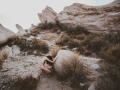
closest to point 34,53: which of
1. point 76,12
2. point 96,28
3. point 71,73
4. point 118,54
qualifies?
point 71,73

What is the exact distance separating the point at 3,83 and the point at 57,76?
1.76 meters

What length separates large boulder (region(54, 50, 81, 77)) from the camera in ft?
12.5

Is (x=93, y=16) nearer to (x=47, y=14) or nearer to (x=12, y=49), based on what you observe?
(x=12, y=49)

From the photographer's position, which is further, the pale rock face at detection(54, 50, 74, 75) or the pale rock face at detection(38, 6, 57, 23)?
the pale rock face at detection(38, 6, 57, 23)

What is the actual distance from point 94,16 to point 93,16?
12 centimetres

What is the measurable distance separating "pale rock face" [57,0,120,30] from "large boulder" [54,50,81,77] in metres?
6.97

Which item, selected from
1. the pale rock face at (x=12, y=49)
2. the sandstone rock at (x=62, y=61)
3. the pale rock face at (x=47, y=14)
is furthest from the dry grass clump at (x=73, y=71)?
the pale rock face at (x=47, y=14)

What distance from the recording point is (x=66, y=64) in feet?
12.8

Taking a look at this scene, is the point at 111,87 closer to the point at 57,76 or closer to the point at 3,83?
the point at 57,76

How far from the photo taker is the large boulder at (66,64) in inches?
150

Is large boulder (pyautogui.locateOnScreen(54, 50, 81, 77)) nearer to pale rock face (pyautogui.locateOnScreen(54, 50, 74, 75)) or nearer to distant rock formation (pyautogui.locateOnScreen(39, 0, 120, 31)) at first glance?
pale rock face (pyautogui.locateOnScreen(54, 50, 74, 75))

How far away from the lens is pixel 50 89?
11.6ft

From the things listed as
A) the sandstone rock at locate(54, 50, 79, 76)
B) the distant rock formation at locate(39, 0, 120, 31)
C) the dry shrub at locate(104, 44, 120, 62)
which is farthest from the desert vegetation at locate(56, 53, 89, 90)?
the distant rock formation at locate(39, 0, 120, 31)

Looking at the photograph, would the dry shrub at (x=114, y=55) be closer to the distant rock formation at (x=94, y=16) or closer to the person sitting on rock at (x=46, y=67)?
the person sitting on rock at (x=46, y=67)
